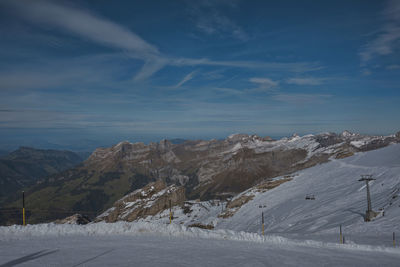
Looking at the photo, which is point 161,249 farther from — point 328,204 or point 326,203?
point 326,203

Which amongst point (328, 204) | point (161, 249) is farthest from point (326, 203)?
point (161, 249)

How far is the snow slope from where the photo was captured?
1324 inches

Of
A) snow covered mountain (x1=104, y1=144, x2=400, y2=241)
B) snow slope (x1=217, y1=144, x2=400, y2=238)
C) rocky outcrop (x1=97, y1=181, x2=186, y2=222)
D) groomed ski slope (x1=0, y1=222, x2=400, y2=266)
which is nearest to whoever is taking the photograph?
groomed ski slope (x1=0, y1=222, x2=400, y2=266)

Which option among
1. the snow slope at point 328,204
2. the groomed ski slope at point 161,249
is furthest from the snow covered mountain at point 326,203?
the groomed ski slope at point 161,249

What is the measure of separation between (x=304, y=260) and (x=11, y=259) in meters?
17.3

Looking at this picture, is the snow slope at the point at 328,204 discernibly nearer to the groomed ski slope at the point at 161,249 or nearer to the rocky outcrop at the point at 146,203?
the groomed ski slope at the point at 161,249

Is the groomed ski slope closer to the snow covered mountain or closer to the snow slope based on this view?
the snow covered mountain

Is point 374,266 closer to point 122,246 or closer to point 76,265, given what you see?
point 122,246

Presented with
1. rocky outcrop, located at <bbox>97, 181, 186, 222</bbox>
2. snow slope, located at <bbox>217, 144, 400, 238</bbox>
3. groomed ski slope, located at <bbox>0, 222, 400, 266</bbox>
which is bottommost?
rocky outcrop, located at <bbox>97, 181, 186, 222</bbox>

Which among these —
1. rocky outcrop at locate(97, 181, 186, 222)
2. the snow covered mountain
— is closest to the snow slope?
the snow covered mountain

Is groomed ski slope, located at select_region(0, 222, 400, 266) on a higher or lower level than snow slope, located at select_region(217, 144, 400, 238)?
higher

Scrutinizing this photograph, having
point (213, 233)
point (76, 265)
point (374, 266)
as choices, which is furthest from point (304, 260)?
point (76, 265)

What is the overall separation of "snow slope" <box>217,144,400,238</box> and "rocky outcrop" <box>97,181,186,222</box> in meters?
71.8

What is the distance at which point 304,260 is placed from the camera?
50.4 feet
